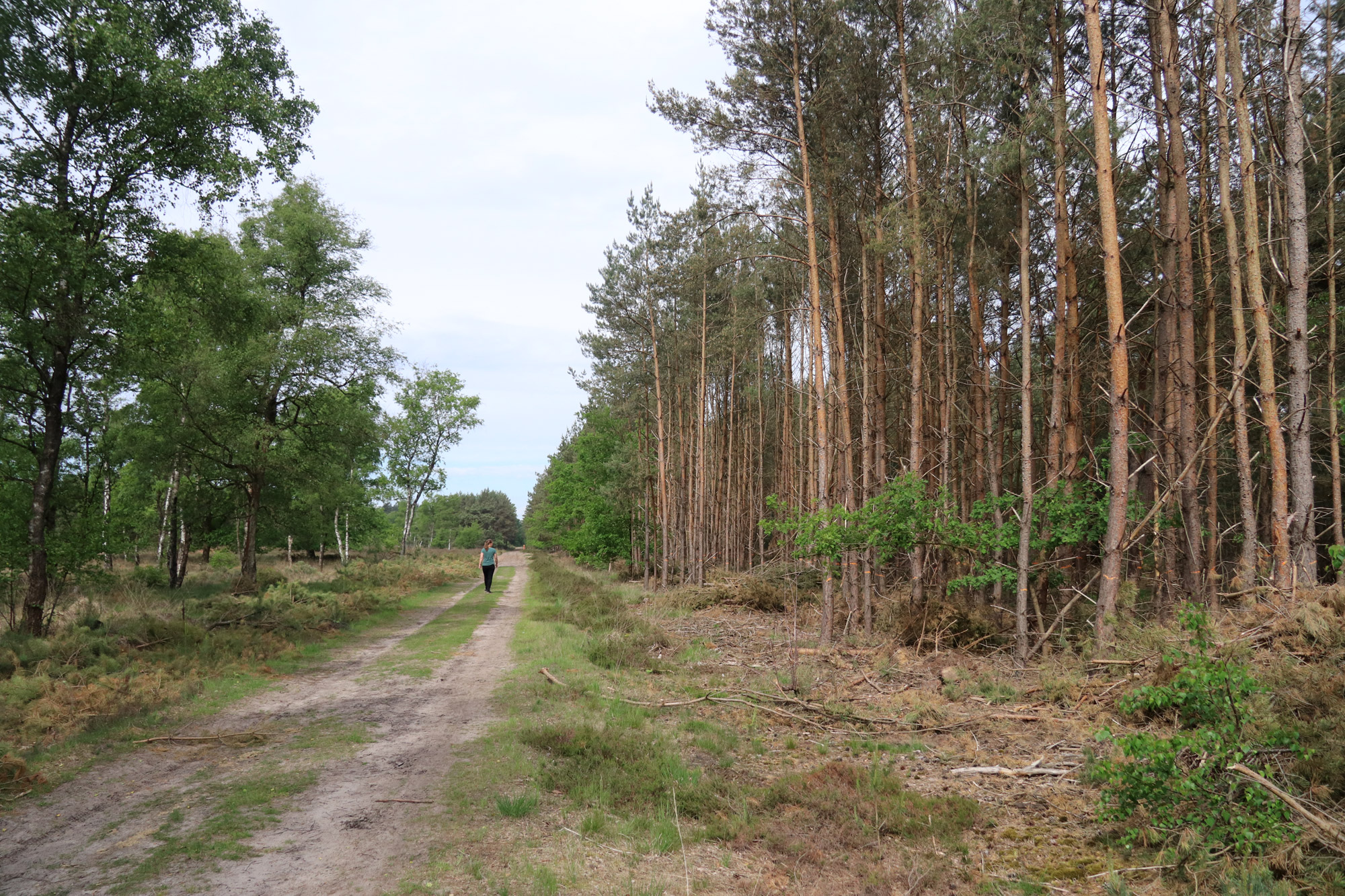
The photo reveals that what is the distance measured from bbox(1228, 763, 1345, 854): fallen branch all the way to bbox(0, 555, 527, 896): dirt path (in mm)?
5249

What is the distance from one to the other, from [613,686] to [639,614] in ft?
30.2

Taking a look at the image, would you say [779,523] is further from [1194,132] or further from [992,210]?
[1194,132]

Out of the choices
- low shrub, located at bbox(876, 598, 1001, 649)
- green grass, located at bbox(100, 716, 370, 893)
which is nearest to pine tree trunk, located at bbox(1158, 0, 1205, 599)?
low shrub, located at bbox(876, 598, 1001, 649)

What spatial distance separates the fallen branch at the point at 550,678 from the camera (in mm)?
9405

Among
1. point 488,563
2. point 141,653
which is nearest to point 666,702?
point 141,653

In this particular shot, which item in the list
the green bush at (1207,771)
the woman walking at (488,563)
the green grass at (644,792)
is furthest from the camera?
the woman walking at (488,563)

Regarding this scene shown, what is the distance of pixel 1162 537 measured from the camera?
11234 mm

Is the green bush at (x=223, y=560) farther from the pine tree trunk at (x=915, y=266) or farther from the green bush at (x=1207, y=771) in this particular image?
the green bush at (x=1207, y=771)

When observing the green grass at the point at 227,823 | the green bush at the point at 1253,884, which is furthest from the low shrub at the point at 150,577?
the green bush at the point at 1253,884

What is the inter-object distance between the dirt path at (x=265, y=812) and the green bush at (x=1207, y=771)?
16.0 ft

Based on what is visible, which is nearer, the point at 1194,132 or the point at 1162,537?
the point at 1162,537

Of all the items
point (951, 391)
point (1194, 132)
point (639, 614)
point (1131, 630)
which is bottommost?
point (639, 614)

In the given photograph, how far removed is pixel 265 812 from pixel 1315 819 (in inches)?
271

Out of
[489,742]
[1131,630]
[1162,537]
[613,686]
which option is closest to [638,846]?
[489,742]
